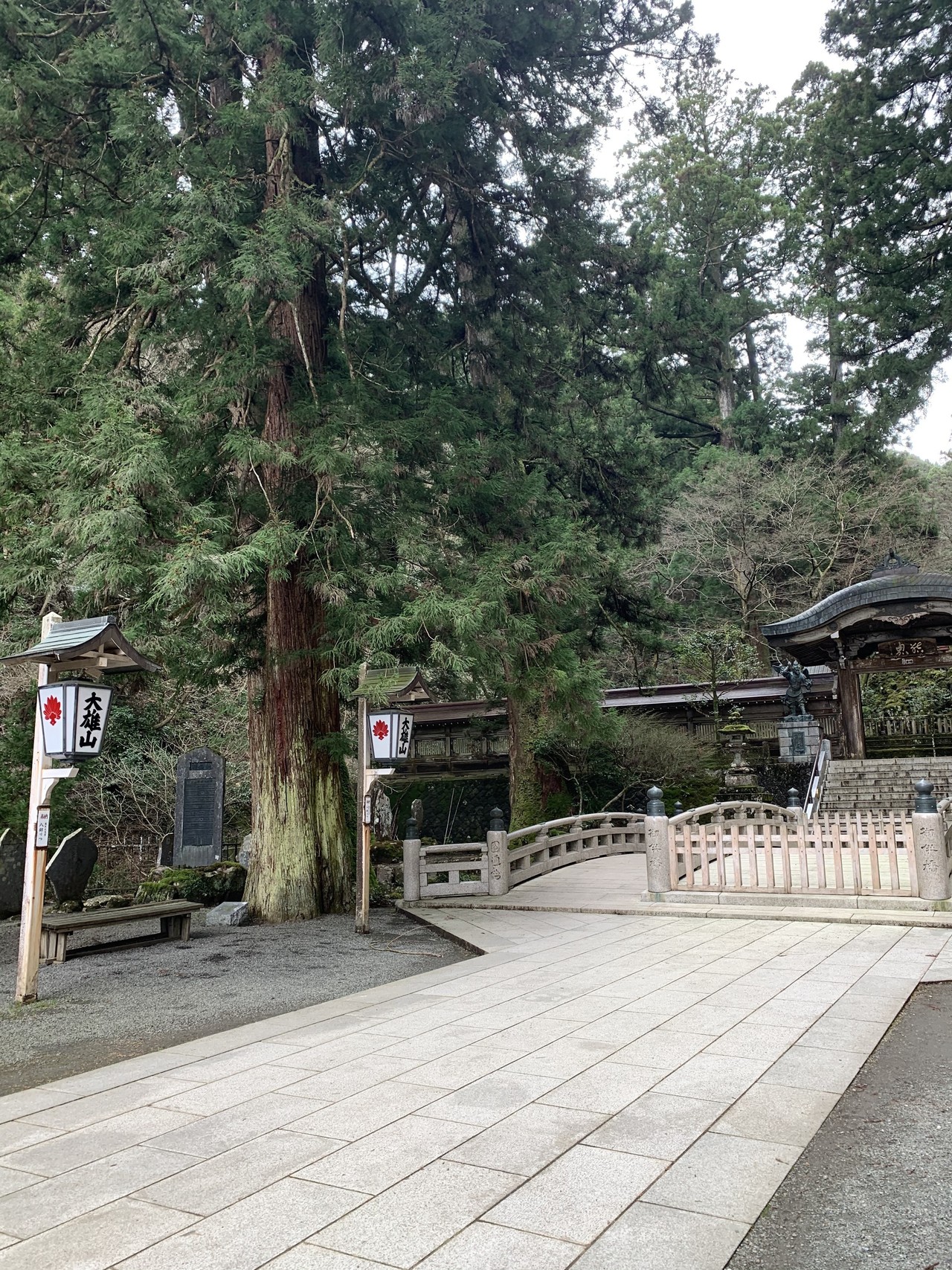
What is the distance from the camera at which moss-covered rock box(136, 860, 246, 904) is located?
461 inches

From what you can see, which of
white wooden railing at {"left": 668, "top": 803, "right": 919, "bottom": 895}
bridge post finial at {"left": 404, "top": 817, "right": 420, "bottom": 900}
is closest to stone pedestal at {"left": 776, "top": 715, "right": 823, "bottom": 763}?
white wooden railing at {"left": 668, "top": 803, "right": 919, "bottom": 895}

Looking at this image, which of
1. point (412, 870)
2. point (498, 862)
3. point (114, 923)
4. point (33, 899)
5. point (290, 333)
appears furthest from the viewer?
point (498, 862)

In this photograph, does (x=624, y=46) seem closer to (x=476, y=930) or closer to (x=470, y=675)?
(x=470, y=675)

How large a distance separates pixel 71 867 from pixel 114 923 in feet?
7.93

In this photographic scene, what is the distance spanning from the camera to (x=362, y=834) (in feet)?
31.8

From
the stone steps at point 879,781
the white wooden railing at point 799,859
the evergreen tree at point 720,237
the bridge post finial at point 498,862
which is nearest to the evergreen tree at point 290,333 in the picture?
the bridge post finial at point 498,862

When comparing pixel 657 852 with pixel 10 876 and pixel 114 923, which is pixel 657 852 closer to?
pixel 114 923

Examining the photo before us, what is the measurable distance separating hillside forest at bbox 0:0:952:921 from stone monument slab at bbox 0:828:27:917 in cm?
157

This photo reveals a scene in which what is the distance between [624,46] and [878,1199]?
13.5m

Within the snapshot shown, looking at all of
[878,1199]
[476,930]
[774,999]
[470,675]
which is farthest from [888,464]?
Answer: [878,1199]

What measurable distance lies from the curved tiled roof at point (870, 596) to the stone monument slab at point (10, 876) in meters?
15.6

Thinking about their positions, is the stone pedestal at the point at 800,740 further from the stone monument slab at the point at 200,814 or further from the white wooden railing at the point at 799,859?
the stone monument slab at the point at 200,814

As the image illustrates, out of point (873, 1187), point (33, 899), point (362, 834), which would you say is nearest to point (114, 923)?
point (33, 899)

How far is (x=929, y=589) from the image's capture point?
18.1 meters
